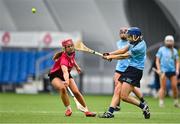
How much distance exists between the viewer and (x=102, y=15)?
38.4 m

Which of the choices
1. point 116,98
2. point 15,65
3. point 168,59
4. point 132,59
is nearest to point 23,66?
point 15,65

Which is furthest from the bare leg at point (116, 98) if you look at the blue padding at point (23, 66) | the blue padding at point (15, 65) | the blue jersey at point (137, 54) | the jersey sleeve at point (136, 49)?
the blue padding at point (15, 65)

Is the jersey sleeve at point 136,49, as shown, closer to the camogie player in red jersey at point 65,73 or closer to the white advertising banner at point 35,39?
the camogie player in red jersey at point 65,73

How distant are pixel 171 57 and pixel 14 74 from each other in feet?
48.9

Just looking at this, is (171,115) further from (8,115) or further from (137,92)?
(8,115)

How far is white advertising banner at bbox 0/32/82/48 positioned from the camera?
38500mm

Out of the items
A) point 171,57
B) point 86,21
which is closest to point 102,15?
point 86,21

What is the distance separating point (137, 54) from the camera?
1855 cm

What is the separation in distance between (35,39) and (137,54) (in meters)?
20.5

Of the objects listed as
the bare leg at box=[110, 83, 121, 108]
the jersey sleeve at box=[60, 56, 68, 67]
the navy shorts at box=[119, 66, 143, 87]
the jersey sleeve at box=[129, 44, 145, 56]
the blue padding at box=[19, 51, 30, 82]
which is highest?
the blue padding at box=[19, 51, 30, 82]

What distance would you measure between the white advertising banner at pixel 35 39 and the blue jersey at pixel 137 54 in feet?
64.1

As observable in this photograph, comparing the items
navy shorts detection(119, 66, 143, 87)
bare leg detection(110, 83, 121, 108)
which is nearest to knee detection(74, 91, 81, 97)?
bare leg detection(110, 83, 121, 108)

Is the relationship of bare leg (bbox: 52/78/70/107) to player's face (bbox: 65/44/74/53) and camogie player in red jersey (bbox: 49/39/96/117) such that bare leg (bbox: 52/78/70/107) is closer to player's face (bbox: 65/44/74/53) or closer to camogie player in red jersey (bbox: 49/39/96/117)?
camogie player in red jersey (bbox: 49/39/96/117)

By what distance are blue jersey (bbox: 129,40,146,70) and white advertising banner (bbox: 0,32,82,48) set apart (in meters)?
19.5
